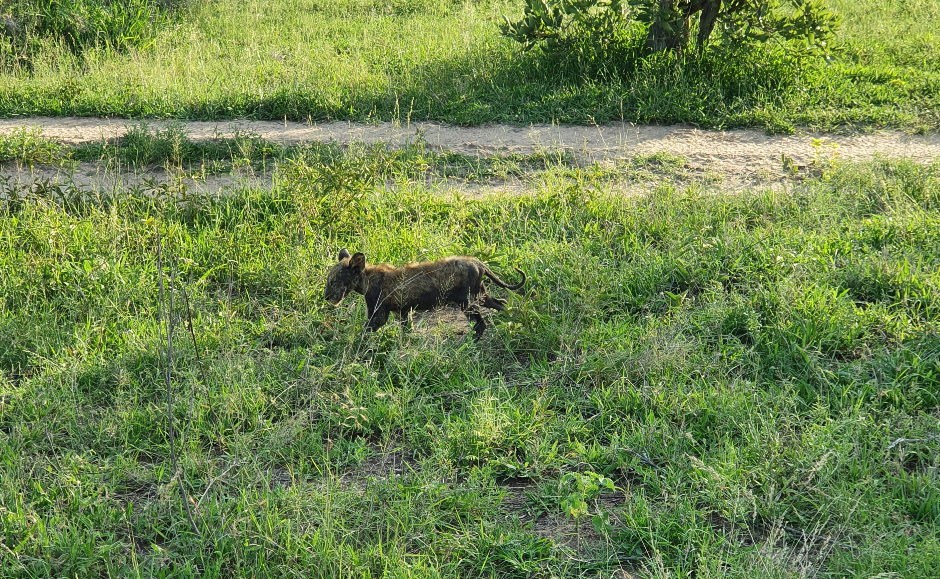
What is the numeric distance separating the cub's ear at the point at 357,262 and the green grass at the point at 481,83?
375 cm

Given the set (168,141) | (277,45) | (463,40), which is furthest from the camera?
(277,45)

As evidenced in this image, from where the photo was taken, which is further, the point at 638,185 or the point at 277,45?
the point at 277,45

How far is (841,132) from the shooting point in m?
8.10

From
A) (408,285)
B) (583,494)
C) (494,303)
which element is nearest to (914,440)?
(583,494)

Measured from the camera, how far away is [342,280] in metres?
4.72

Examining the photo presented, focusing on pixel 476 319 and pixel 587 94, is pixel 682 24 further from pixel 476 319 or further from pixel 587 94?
pixel 476 319

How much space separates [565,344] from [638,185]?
2806mm

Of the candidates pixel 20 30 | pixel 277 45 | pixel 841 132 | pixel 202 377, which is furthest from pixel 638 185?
pixel 20 30

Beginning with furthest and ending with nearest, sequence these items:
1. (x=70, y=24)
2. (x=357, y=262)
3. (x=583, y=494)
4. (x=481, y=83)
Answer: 1. (x=70, y=24)
2. (x=481, y=83)
3. (x=357, y=262)
4. (x=583, y=494)

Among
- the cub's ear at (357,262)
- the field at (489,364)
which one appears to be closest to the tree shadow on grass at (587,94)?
the field at (489,364)

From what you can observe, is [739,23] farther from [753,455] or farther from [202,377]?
[202,377]

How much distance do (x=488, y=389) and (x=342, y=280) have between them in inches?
45.5

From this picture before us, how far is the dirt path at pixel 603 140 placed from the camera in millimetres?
7469

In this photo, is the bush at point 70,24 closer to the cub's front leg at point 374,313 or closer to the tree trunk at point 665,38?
the tree trunk at point 665,38
